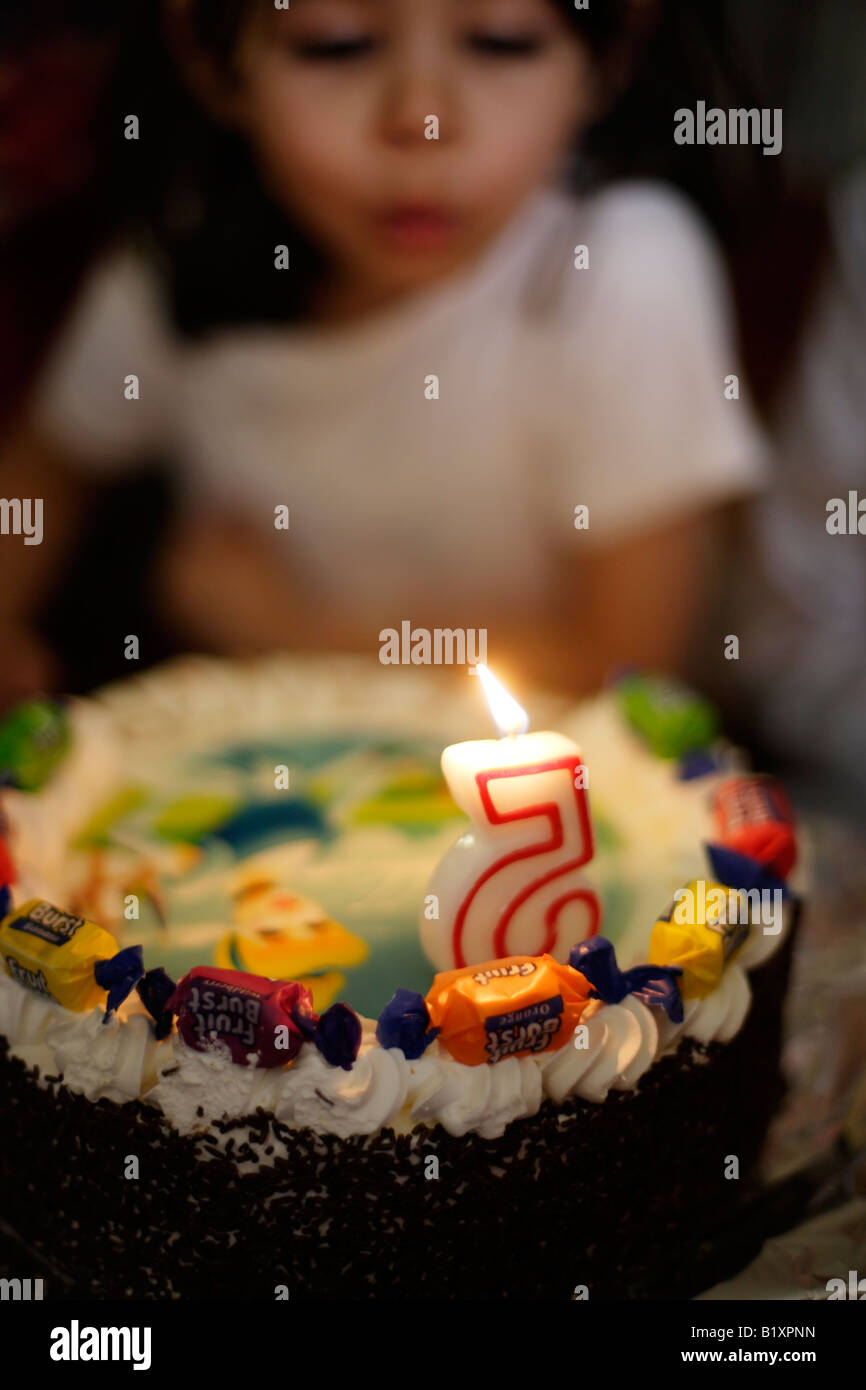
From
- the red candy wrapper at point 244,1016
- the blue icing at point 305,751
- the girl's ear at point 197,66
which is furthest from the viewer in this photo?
the blue icing at point 305,751

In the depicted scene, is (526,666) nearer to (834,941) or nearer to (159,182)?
(834,941)

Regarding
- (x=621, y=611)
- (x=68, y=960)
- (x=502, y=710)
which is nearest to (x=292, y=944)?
(x=68, y=960)

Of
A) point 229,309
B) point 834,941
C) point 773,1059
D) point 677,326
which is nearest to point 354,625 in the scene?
point 229,309

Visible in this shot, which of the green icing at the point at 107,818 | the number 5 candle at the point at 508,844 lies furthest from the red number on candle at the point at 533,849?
the green icing at the point at 107,818

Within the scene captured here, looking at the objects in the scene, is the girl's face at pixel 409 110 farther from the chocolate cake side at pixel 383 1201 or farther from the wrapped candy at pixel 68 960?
the chocolate cake side at pixel 383 1201

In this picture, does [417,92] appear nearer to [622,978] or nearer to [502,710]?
[502,710]

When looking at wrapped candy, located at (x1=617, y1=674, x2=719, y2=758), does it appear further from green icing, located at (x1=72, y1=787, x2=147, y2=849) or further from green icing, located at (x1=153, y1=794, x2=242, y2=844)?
green icing, located at (x1=72, y1=787, x2=147, y2=849)

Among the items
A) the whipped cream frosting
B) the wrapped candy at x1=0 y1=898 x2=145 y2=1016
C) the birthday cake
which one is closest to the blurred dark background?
the whipped cream frosting
